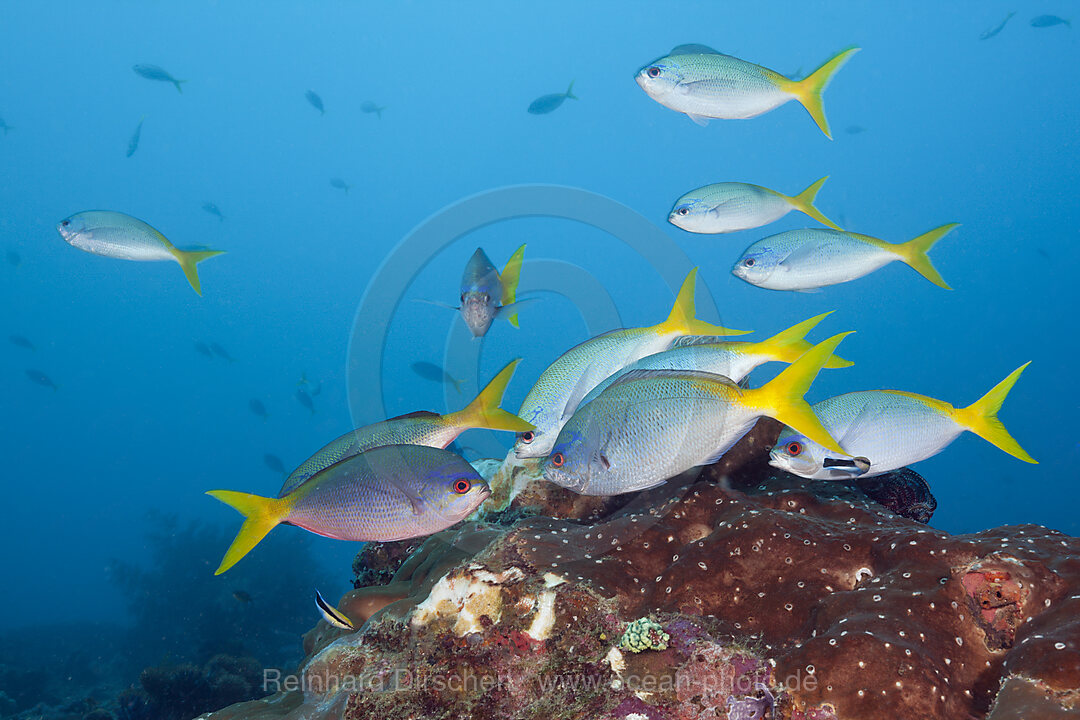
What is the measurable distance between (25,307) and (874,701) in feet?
376

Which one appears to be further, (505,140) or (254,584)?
(505,140)

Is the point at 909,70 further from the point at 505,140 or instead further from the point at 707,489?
the point at 707,489

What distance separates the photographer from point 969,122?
79125 mm

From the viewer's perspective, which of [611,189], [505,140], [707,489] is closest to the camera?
[707,489]

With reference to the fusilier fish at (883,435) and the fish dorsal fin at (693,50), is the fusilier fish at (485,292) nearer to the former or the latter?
the fish dorsal fin at (693,50)

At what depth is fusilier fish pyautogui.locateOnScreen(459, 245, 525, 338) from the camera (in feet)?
12.9

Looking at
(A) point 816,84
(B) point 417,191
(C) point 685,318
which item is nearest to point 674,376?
(C) point 685,318

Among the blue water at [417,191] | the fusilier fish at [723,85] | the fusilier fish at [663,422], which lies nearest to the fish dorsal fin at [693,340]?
the fusilier fish at [663,422]

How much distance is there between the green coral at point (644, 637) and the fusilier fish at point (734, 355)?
44.3 inches

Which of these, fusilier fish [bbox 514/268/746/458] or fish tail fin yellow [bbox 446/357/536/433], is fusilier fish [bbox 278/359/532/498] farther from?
fusilier fish [bbox 514/268/746/458]

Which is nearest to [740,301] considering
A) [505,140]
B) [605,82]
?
[605,82]

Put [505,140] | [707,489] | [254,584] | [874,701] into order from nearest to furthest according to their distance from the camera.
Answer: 1. [874,701]
2. [707,489]
3. [254,584]
4. [505,140]

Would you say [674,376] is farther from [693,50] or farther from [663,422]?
[693,50]

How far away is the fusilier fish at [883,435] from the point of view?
2.71 metres
